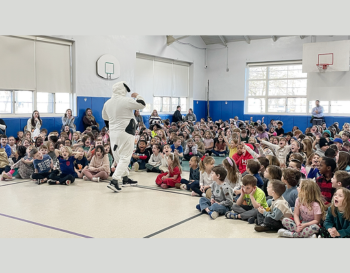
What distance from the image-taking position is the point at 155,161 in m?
8.21

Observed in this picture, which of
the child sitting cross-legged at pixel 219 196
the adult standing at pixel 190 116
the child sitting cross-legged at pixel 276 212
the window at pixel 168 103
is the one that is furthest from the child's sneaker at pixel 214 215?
the adult standing at pixel 190 116

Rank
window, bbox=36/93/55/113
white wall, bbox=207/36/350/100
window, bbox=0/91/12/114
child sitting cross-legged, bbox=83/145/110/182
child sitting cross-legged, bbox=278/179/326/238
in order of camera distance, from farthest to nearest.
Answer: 1. white wall, bbox=207/36/350/100
2. window, bbox=36/93/55/113
3. window, bbox=0/91/12/114
4. child sitting cross-legged, bbox=83/145/110/182
5. child sitting cross-legged, bbox=278/179/326/238

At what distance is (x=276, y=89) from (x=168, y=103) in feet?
19.1

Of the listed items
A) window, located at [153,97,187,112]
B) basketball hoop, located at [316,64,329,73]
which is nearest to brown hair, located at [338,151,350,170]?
basketball hoop, located at [316,64,329,73]

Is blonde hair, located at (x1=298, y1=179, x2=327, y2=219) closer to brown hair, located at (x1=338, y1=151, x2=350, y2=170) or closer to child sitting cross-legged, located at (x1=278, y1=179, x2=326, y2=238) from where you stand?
child sitting cross-legged, located at (x1=278, y1=179, x2=326, y2=238)

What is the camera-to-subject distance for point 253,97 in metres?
19.3

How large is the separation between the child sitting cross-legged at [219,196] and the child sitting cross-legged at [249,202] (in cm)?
12

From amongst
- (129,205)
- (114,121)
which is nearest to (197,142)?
(114,121)

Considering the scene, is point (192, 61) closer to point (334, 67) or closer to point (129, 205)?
point (334, 67)

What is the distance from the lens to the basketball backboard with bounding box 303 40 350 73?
1548 centimetres

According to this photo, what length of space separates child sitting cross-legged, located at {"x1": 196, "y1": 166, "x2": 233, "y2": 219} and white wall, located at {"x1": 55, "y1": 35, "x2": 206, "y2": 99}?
391 inches

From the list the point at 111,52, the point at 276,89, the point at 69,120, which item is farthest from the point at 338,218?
the point at 276,89

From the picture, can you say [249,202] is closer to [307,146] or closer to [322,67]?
[307,146]

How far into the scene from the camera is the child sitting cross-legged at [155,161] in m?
8.11
